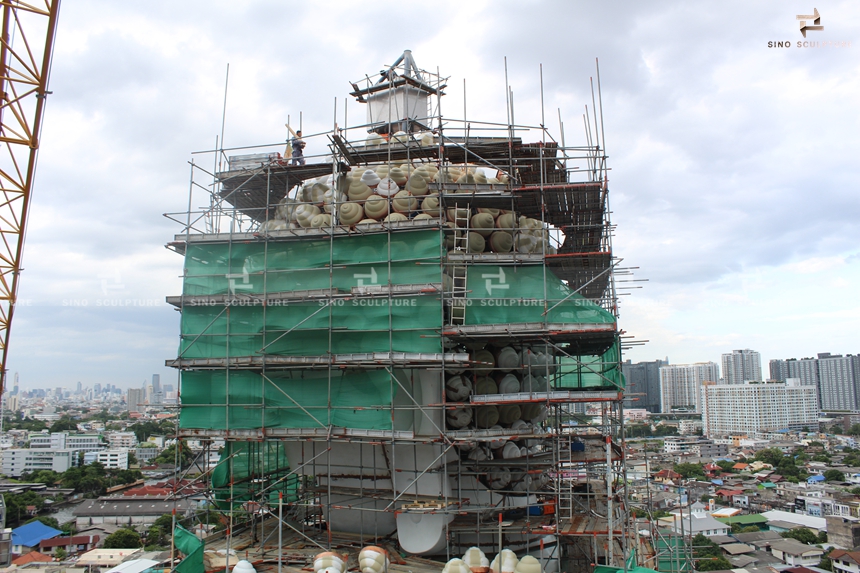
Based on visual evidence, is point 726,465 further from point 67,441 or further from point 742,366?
point 67,441

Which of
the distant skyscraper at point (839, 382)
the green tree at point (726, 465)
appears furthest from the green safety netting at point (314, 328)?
the distant skyscraper at point (839, 382)

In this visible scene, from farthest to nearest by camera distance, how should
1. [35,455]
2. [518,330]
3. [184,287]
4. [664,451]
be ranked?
[664,451], [35,455], [184,287], [518,330]

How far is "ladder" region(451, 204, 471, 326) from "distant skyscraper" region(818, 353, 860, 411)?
195301mm

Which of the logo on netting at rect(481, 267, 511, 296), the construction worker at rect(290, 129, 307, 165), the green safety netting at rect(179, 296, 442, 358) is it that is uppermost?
the construction worker at rect(290, 129, 307, 165)

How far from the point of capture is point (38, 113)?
20062 millimetres

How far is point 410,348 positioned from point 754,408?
157 m

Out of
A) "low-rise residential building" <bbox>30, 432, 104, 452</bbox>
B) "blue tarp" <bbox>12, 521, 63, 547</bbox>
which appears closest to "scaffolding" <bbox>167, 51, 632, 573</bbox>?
"blue tarp" <bbox>12, 521, 63, 547</bbox>

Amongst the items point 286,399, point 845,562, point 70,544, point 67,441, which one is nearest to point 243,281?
point 286,399

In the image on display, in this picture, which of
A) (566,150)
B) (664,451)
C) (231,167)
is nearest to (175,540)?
(231,167)

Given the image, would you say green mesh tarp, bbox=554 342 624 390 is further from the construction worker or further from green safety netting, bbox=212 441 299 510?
the construction worker

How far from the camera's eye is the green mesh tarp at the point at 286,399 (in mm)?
17741

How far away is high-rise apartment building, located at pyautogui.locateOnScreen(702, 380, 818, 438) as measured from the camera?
14950cm

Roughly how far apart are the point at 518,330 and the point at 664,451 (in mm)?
116796

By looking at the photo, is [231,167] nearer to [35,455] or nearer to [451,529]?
[451,529]
